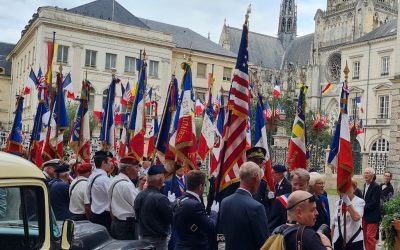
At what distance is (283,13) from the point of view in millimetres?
110750

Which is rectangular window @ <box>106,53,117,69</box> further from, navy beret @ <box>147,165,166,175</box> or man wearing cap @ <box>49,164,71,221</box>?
navy beret @ <box>147,165,166,175</box>

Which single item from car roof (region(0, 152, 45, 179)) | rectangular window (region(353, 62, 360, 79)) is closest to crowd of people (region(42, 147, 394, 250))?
car roof (region(0, 152, 45, 179))

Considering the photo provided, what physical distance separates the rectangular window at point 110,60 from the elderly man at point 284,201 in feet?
137

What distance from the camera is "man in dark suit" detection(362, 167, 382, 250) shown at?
38.1 ft

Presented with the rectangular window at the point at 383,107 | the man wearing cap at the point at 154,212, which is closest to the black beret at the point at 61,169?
the man wearing cap at the point at 154,212

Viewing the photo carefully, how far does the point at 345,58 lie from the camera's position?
6178 cm

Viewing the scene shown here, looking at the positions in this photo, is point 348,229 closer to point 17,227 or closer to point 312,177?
point 312,177

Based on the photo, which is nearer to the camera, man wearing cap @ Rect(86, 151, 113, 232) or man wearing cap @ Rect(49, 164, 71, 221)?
man wearing cap @ Rect(86, 151, 113, 232)

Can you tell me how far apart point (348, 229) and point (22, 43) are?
49313mm

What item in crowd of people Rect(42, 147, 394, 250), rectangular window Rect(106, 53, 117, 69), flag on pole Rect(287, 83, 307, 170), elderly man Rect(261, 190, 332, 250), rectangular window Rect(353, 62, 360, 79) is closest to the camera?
elderly man Rect(261, 190, 332, 250)

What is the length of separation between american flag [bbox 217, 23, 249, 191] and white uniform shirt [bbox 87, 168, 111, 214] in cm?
222

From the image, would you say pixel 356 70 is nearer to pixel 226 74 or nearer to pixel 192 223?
pixel 226 74

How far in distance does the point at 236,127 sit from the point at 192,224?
62.2 inches

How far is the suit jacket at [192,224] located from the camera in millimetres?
6707
